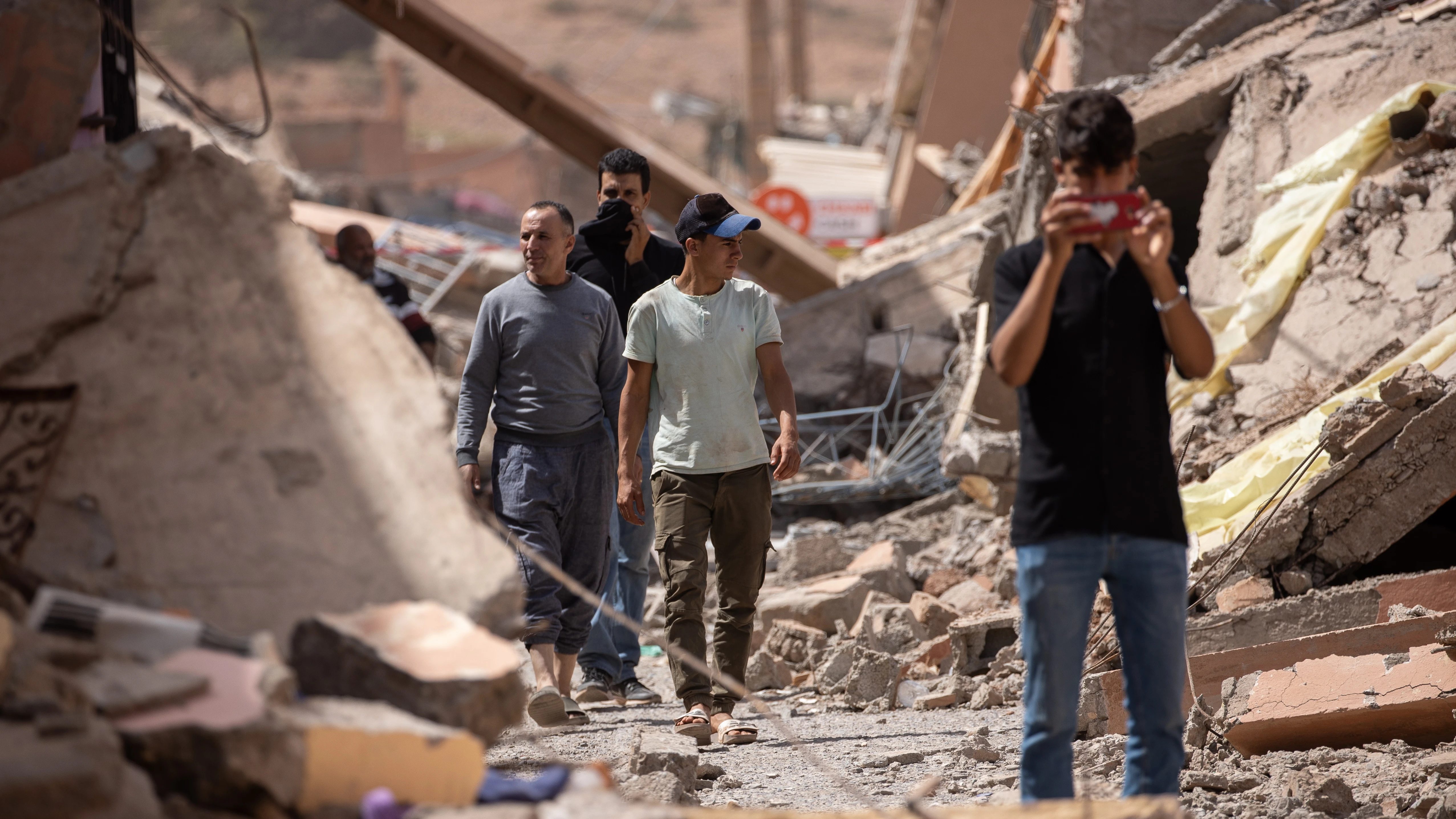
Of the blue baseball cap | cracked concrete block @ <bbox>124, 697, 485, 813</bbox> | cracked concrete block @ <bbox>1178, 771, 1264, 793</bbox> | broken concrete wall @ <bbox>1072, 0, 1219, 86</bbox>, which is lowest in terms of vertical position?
cracked concrete block @ <bbox>1178, 771, 1264, 793</bbox>

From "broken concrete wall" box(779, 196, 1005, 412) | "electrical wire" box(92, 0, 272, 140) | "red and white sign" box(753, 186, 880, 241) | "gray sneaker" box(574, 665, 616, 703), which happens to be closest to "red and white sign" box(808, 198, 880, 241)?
"red and white sign" box(753, 186, 880, 241)

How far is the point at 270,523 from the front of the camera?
3.00m

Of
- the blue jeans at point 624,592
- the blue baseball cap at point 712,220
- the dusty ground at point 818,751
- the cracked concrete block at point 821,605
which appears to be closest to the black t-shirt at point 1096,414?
the dusty ground at point 818,751

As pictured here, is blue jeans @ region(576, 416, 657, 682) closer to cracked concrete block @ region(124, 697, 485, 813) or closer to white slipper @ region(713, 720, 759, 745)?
white slipper @ region(713, 720, 759, 745)

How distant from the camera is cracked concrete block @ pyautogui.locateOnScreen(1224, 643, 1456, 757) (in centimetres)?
427

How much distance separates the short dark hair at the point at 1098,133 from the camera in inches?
117

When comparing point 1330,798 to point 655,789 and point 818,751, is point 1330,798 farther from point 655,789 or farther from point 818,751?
point 655,789

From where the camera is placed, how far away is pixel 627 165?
5.98m

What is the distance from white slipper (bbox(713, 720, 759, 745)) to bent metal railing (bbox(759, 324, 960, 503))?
413 cm

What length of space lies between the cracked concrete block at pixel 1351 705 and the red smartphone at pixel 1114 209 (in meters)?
2.17

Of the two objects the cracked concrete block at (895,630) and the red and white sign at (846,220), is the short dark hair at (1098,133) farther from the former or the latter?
the red and white sign at (846,220)

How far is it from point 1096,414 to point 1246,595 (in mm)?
2615

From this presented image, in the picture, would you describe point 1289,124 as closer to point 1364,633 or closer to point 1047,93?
point 1047,93

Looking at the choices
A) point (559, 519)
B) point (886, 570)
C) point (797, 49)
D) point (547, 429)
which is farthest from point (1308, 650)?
point (797, 49)
